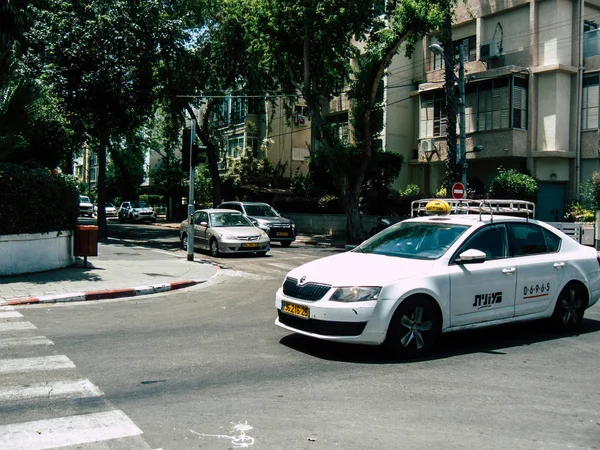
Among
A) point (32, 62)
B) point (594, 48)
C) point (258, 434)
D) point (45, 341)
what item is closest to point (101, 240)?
point (32, 62)

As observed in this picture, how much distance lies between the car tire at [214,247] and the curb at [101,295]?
644cm

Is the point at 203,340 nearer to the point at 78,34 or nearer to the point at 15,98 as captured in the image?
the point at 15,98

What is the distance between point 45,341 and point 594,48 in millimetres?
28314

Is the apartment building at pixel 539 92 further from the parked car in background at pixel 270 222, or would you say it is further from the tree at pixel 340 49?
the parked car in background at pixel 270 222

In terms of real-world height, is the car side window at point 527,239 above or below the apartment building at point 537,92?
below

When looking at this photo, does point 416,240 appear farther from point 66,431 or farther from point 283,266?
point 283,266

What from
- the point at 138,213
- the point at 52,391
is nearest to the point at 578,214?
the point at 52,391

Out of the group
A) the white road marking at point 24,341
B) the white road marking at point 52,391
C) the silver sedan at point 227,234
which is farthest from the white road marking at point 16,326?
the silver sedan at point 227,234

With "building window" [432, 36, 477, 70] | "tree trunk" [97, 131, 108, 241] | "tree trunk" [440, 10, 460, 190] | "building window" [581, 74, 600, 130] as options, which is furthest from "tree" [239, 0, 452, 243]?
"building window" [581, 74, 600, 130]

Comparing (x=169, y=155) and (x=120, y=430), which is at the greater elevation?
(x=169, y=155)

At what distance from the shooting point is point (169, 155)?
48.5m

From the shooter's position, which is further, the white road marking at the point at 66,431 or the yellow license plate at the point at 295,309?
the yellow license plate at the point at 295,309

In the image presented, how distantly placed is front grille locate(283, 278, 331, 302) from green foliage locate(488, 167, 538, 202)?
21.4 metres

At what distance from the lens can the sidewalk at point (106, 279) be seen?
1077cm
